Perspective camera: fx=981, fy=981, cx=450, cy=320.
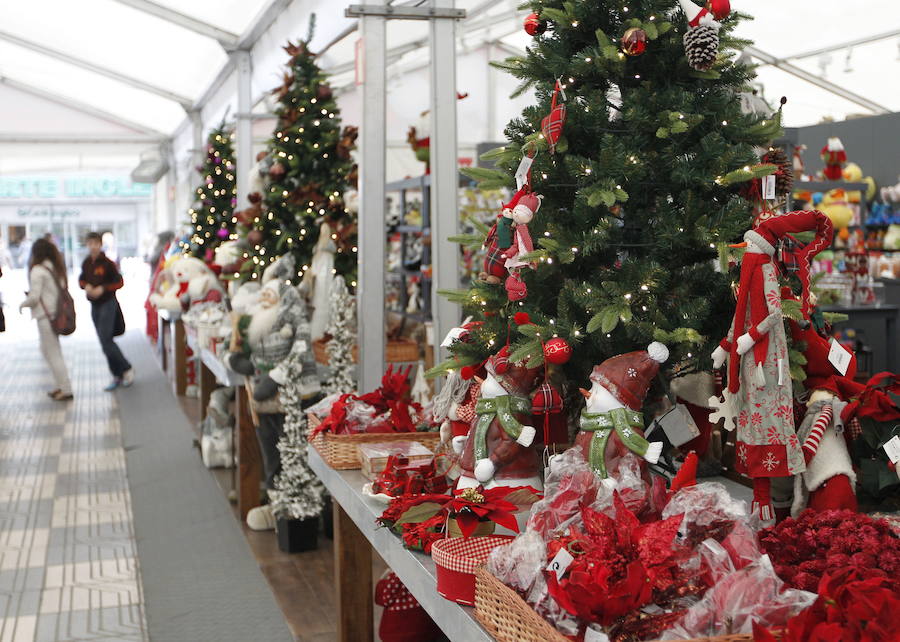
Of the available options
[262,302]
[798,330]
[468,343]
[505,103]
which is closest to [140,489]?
[262,302]

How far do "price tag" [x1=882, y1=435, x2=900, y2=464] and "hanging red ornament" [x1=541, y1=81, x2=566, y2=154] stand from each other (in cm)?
104

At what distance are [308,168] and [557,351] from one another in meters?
3.49

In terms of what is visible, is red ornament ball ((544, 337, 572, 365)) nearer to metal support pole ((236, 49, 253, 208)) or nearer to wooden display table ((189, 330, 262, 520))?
wooden display table ((189, 330, 262, 520))

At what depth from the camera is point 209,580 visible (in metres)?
4.26

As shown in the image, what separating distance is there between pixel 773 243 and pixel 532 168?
0.66 metres

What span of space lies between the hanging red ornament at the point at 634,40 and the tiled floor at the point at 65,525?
272 centimetres

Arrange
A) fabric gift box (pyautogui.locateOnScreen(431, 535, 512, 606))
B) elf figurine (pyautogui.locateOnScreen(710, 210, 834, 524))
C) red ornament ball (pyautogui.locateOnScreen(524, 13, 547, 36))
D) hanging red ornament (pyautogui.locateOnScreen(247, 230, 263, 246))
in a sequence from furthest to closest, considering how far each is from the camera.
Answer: hanging red ornament (pyautogui.locateOnScreen(247, 230, 263, 246)) → red ornament ball (pyautogui.locateOnScreen(524, 13, 547, 36)) → elf figurine (pyautogui.locateOnScreen(710, 210, 834, 524)) → fabric gift box (pyautogui.locateOnScreen(431, 535, 512, 606))

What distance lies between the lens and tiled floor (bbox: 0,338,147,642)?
385cm

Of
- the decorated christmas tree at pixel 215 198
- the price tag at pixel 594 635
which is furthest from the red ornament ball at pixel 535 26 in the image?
the decorated christmas tree at pixel 215 198

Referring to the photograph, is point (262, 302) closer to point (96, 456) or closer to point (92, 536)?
point (92, 536)

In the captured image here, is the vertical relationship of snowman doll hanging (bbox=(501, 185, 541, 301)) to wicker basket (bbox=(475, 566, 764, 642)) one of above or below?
above

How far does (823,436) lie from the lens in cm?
225

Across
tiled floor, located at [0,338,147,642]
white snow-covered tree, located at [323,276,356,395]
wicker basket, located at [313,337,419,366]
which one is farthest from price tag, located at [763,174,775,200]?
wicker basket, located at [313,337,419,366]

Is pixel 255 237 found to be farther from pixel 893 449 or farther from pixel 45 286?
pixel 893 449
